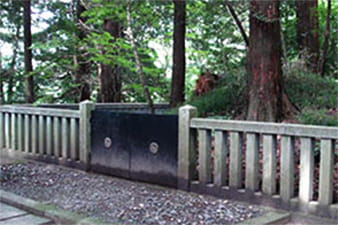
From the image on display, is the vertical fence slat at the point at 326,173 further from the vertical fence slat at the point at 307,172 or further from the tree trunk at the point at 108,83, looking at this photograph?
the tree trunk at the point at 108,83

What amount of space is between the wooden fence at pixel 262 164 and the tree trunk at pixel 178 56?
3.68 metres

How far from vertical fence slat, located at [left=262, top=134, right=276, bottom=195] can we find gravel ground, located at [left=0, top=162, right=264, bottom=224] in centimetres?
26

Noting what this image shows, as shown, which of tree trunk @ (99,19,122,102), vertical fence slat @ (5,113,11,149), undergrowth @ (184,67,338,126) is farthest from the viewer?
tree trunk @ (99,19,122,102)

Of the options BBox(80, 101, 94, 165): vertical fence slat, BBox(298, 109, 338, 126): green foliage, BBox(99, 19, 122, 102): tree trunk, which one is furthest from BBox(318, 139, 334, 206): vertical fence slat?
BBox(99, 19, 122, 102): tree trunk

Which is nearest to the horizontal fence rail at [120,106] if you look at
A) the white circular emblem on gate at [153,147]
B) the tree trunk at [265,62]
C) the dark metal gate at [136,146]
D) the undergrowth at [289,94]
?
the undergrowth at [289,94]

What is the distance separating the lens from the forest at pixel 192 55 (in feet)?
20.1

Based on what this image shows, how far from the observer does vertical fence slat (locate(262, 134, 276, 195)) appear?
14.5 feet

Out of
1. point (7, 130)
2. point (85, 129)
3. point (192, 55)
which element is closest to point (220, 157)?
point (85, 129)

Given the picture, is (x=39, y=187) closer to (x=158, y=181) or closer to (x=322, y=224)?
(x=158, y=181)

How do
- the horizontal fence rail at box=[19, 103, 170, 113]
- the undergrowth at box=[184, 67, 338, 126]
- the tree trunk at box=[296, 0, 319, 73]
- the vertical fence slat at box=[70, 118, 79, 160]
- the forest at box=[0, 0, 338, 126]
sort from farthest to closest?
the tree trunk at box=[296, 0, 319, 73] < the horizontal fence rail at box=[19, 103, 170, 113] < the undergrowth at box=[184, 67, 338, 126] < the vertical fence slat at box=[70, 118, 79, 160] < the forest at box=[0, 0, 338, 126]

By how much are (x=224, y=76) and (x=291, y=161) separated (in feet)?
13.5

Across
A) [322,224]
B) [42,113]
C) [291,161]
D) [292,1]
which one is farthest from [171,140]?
[292,1]

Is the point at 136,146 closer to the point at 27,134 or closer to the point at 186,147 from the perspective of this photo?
the point at 186,147

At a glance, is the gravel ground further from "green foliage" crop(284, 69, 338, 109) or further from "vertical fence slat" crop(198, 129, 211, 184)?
"green foliage" crop(284, 69, 338, 109)
